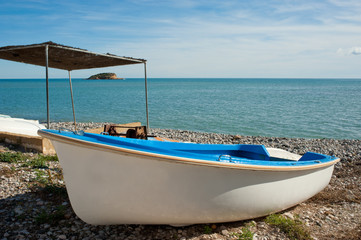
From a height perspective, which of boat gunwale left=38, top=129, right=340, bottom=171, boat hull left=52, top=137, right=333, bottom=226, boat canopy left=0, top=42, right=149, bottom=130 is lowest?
boat hull left=52, top=137, right=333, bottom=226

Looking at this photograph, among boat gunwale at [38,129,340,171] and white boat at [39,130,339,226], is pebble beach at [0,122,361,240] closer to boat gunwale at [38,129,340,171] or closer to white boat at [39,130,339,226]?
white boat at [39,130,339,226]

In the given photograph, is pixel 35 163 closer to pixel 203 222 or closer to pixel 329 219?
pixel 203 222

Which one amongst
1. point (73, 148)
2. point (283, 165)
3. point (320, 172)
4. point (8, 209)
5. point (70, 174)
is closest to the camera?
point (73, 148)

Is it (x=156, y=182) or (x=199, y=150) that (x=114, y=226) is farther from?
(x=199, y=150)

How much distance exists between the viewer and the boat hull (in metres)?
3.83

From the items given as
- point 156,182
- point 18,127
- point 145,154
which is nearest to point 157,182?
point 156,182

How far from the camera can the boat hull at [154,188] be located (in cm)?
383

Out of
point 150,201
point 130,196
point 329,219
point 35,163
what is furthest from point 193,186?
point 35,163

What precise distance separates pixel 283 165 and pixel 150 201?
A: 2.24 m

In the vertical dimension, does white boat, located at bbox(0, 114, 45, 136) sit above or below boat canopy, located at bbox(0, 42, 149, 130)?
below

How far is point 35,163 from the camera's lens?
7.70 meters

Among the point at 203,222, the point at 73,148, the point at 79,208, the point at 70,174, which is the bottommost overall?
the point at 203,222

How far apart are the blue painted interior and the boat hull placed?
0.50ft

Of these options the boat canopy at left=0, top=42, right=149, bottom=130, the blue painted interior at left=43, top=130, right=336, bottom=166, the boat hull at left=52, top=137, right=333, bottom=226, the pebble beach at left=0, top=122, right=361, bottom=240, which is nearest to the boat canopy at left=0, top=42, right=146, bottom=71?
the boat canopy at left=0, top=42, right=149, bottom=130
